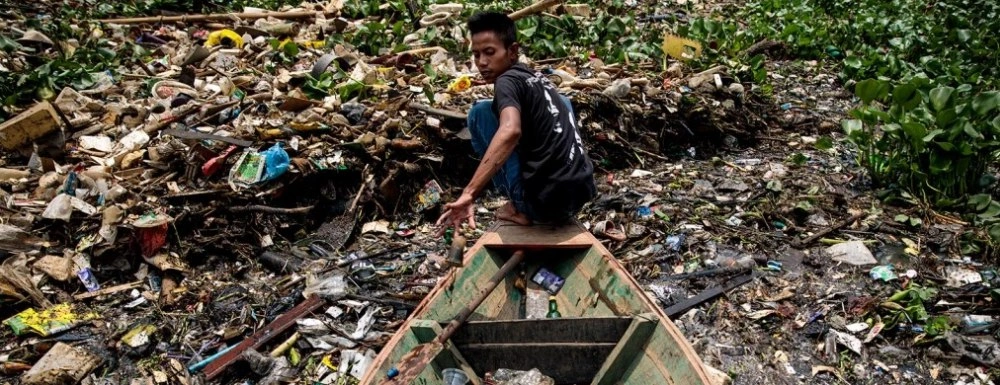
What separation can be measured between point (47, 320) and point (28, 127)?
1.96 metres

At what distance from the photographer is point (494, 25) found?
2.96 metres

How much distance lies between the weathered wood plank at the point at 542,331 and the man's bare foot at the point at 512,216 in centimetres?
78

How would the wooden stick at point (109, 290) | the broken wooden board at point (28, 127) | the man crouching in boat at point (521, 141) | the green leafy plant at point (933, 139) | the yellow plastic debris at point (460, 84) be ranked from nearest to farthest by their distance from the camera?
the man crouching in boat at point (521, 141), the wooden stick at point (109, 290), the green leafy plant at point (933, 139), the broken wooden board at point (28, 127), the yellow plastic debris at point (460, 84)

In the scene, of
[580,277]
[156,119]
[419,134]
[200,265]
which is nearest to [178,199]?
[200,265]

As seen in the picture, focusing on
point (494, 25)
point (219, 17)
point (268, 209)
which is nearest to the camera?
point (494, 25)

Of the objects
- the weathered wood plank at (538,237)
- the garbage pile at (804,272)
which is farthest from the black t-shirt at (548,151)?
the garbage pile at (804,272)

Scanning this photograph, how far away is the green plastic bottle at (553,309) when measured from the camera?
3242mm

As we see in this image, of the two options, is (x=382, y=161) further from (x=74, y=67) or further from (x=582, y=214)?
(x=74, y=67)

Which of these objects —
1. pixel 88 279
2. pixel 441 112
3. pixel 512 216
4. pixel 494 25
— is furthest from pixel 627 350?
pixel 88 279

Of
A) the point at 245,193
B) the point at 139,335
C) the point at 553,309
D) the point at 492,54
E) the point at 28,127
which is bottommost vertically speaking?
the point at 139,335

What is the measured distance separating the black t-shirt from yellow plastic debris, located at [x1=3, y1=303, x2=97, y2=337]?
8.70 feet

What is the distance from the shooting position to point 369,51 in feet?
22.5

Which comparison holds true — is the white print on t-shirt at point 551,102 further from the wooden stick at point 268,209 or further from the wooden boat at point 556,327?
the wooden stick at point 268,209

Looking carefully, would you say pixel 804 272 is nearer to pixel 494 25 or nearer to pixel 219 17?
pixel 494 25
